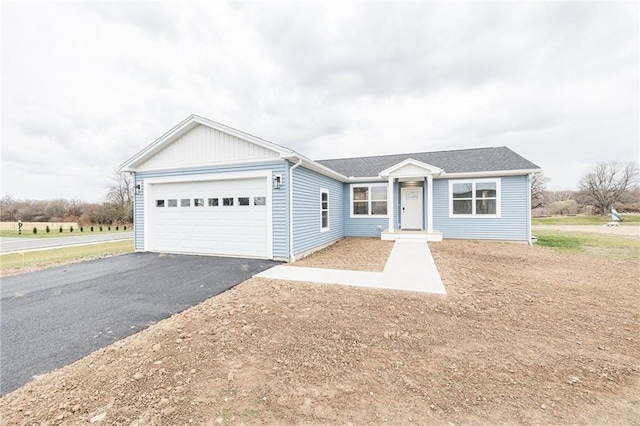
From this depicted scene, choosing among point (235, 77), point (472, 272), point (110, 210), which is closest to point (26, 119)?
point (235, 77)

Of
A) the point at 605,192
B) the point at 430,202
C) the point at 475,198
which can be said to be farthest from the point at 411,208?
the point at 605,192

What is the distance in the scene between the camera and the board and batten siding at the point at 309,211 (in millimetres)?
8062

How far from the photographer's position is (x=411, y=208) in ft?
41.5

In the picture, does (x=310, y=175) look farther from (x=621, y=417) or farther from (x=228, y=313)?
(x=621, y=417)

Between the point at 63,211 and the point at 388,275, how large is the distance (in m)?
35.0

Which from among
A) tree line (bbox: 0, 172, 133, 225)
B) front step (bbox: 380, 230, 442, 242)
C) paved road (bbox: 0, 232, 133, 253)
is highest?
tree line (bbox: 0, 172, 133, 225)

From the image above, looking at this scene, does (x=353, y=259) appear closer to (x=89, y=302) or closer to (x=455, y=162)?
(x=89, y=302)

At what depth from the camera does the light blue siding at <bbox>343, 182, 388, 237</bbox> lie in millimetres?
12708

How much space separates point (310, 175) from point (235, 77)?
653cm

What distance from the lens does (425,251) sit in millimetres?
8633

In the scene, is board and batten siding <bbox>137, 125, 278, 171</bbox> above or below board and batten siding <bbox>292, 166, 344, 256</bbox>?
above

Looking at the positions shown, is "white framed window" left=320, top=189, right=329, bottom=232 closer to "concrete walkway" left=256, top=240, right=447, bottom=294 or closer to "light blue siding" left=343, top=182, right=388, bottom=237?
"light blue siding" left=343, top=182, right=388, bottom=237

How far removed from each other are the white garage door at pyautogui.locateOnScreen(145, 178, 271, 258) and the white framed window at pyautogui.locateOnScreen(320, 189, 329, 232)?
286 cm

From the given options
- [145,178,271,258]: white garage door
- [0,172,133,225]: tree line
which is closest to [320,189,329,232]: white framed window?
[145,178,271,258]: white garage door
